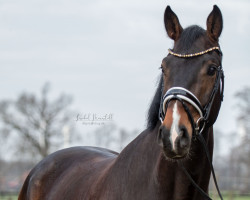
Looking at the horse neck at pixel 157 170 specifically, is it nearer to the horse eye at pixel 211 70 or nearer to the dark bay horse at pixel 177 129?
the dark bay horse at pixel 177 129

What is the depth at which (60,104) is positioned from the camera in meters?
36.0

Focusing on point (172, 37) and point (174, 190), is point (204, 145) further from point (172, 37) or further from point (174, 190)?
point (172, 37)

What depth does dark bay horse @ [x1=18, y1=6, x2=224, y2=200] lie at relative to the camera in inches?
126

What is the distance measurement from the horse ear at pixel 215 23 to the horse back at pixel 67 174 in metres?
1.80

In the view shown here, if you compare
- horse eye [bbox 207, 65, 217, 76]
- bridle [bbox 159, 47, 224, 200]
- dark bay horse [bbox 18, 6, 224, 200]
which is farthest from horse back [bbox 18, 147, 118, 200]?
horse eye [bbox 207, 65, 217, 76]

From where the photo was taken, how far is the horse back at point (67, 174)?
187 inches

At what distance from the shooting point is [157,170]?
363 centimetres

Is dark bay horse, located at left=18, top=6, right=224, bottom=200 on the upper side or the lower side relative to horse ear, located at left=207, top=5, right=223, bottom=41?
lower

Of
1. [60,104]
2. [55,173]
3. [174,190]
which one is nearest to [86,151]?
[55,173]

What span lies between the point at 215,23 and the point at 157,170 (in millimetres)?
1356

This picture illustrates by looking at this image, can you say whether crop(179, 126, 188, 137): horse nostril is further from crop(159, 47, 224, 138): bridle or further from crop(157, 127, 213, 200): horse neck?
crop(157, 127, 213, 200): horse neck

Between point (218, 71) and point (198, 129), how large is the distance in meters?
0.55

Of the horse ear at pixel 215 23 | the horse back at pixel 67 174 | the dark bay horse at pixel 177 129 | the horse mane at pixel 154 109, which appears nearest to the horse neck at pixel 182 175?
the dark bay horse at pixel 177 129

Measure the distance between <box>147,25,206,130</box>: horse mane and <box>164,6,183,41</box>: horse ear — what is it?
0.12 meters
